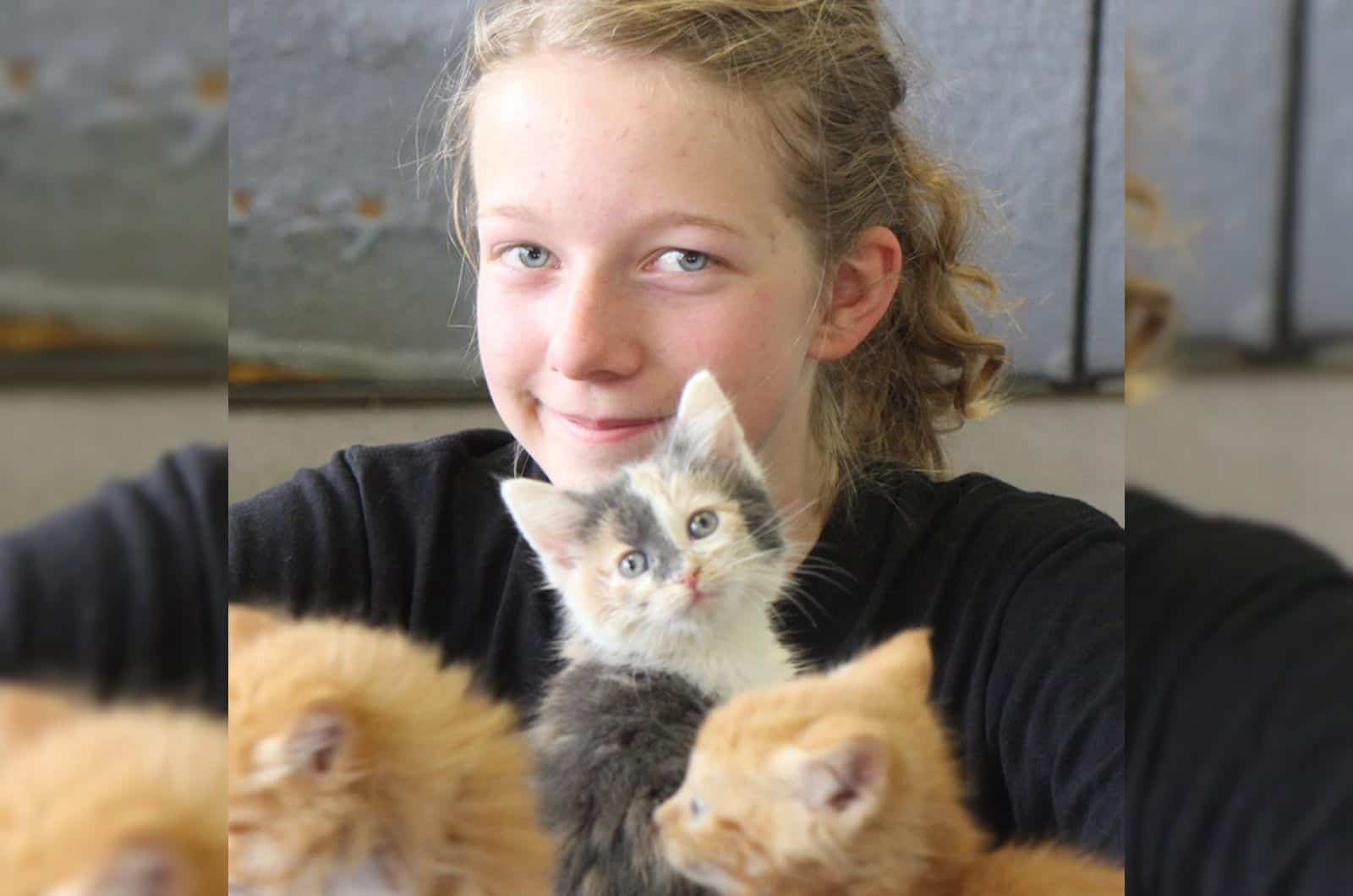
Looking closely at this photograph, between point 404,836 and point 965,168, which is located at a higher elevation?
point 965,168

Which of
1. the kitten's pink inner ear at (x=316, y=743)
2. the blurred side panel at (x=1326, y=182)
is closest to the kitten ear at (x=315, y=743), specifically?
the kitten's pink inner ear at (x=316, y=743)

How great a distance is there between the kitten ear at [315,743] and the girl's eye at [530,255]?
222 mm

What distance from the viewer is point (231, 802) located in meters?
0.48

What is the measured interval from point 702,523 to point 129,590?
9.5 inches

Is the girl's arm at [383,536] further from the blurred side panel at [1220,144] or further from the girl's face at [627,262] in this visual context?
the blurred side panel at [1220,144]

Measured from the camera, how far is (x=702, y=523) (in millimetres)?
544

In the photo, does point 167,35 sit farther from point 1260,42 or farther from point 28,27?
point 1260,42

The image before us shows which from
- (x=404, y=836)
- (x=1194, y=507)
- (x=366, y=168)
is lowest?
(x=404, y=836)

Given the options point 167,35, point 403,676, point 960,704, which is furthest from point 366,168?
point 960,704

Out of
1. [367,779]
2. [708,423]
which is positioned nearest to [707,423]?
[708,423]

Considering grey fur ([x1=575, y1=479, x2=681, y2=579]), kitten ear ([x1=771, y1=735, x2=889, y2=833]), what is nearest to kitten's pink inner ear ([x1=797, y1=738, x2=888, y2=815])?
kitten ear ([x1=771, y1=735, x2=889, y2=833])

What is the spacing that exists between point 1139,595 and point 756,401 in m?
0.24

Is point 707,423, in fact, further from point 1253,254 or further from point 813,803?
point 1253,254

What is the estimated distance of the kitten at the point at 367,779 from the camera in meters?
0.50
